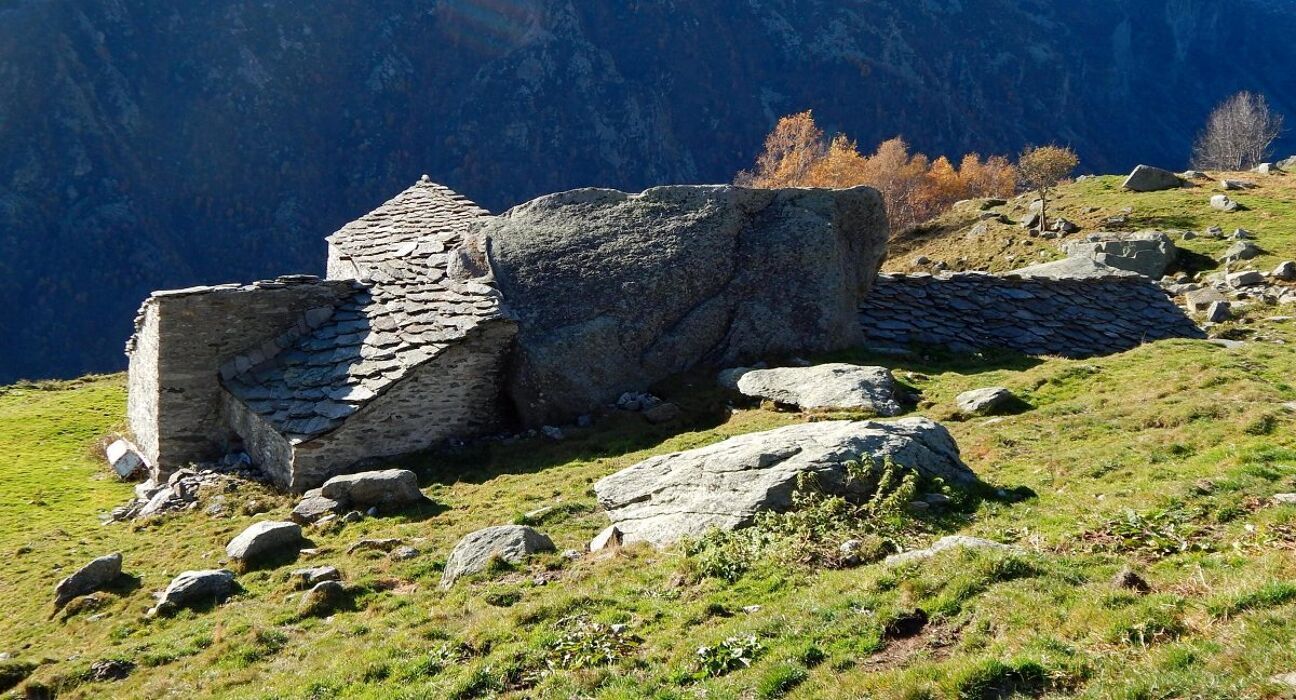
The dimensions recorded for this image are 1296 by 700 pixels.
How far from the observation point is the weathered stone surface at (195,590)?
36.3 feet

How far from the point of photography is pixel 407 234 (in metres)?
23.7

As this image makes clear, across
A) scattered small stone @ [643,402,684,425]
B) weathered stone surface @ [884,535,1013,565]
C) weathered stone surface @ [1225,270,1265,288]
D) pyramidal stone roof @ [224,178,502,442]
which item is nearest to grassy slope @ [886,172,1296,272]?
weathered stone surface @ [1225,270,1265,288]

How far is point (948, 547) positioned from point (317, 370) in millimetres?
13251

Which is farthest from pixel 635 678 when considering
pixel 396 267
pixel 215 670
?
pixel 396 267

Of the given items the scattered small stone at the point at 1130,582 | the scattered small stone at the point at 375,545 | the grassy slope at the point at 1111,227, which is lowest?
the scattered small stone at the point at 375,545

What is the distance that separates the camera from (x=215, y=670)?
9.15 meters

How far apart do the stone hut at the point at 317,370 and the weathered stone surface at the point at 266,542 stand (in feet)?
10.5

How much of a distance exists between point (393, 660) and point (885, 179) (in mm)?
62874

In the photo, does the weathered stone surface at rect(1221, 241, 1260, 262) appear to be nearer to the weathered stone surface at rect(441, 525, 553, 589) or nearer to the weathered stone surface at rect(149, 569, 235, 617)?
the weathered stone surface at rect(441, 525, 553, 589)

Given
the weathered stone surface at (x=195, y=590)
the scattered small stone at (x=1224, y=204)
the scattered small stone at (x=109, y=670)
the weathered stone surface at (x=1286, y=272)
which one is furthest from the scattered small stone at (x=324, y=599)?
the scattered small stone at (x=1224, y=204)

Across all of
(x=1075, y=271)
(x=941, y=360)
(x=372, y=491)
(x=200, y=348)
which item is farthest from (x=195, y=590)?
(x=1075, y=271)

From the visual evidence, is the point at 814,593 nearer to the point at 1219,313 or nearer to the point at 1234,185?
the point at 1219,313

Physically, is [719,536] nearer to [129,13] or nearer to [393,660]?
[393,660]

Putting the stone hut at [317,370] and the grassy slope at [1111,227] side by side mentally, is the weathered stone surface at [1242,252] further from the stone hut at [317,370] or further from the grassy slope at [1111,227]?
the stone hut at [317,370]
